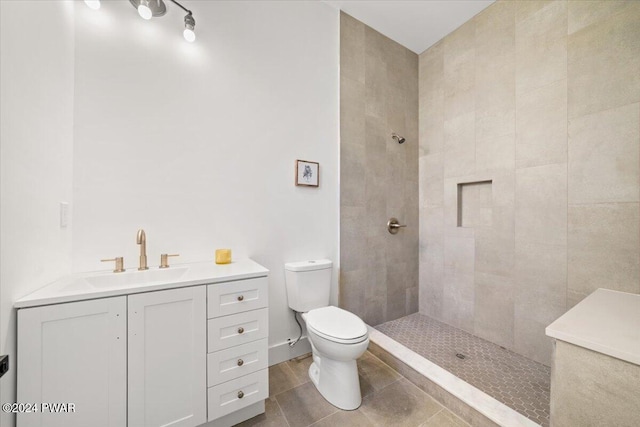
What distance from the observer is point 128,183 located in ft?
4.54

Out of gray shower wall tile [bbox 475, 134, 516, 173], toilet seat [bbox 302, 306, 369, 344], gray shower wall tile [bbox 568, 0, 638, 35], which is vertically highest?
gray shower wall tile [bbox 568, 0, 638, 35]

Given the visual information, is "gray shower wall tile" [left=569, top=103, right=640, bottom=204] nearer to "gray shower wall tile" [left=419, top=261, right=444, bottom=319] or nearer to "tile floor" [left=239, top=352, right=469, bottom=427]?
"gray shower wall tile" [left=419, top=261, right=444, bottom=319]

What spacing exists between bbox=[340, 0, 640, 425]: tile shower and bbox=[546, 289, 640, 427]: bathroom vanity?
0.69 m

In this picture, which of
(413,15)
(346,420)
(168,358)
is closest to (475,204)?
→ (413,15)

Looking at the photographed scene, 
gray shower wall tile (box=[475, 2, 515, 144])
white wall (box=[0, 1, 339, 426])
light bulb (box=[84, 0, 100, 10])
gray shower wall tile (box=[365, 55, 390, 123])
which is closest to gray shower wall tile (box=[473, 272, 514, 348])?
gray shower wall tile (box=[475, 2, 515, 144])

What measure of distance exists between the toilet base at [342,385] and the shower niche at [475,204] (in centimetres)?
166

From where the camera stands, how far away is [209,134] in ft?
5.27

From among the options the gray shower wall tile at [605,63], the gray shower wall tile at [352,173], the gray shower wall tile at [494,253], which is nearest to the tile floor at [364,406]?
the gray shower wall tile at [494,253]

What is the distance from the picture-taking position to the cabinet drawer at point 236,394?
119cm

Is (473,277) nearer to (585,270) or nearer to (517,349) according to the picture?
(517,349)

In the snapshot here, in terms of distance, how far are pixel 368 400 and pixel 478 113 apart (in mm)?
2443

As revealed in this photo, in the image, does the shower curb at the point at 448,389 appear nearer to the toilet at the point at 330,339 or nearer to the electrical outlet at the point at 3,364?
the toilet at the point at 330,339

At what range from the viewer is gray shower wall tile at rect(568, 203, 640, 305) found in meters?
1.41

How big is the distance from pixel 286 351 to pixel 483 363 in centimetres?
148
